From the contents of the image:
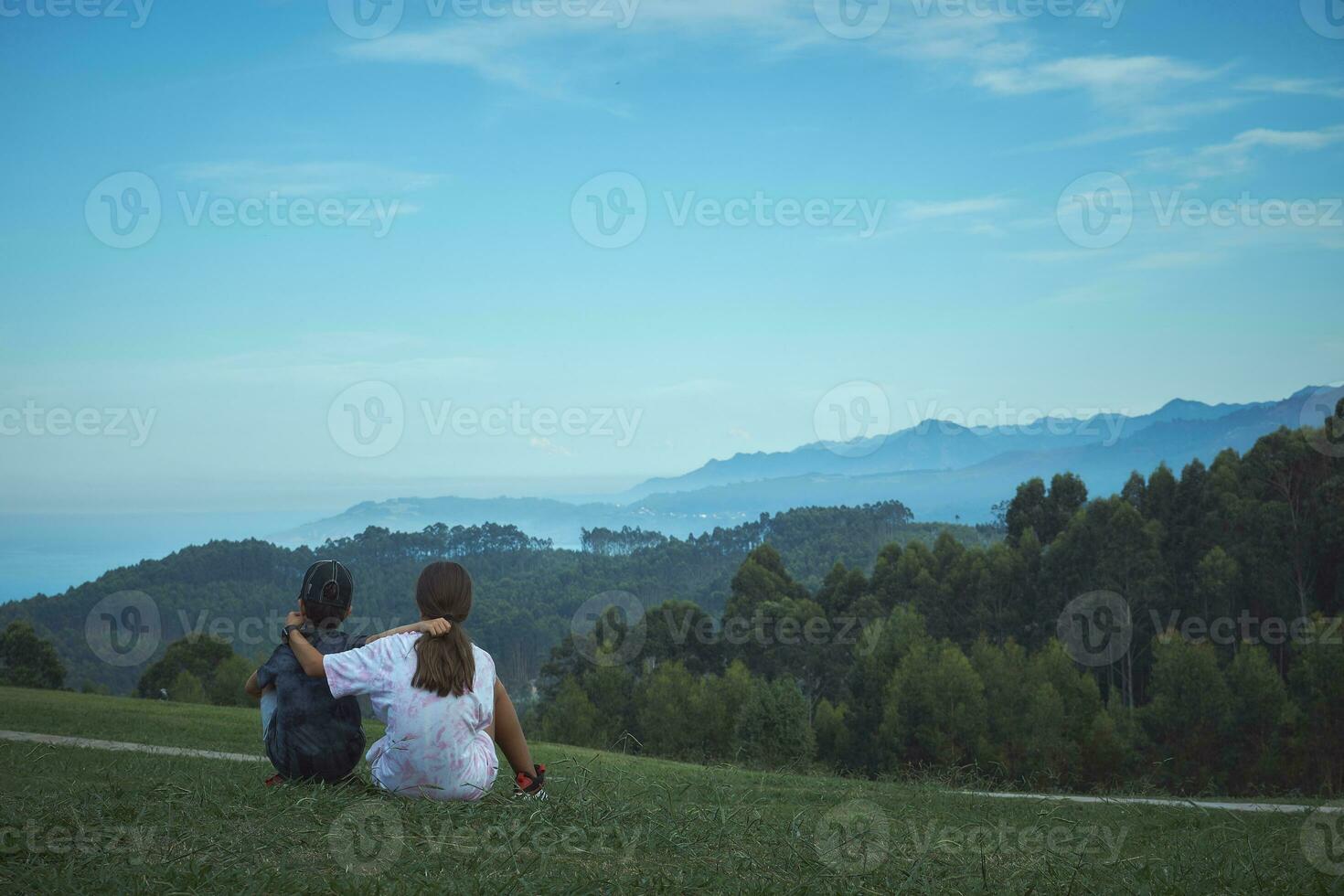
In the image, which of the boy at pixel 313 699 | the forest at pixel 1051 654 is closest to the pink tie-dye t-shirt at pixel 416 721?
the boy at pixel 313 699

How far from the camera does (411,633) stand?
555 centimetres

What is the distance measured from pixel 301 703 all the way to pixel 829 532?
4165 inches

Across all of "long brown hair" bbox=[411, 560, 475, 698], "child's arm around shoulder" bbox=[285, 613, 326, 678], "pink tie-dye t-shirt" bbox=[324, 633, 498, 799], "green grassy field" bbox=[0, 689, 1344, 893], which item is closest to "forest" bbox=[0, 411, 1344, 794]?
"green grassy field" bbox=[0, 689, 1344, 893]

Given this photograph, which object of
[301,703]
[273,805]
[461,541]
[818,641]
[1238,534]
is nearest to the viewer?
[273,805]

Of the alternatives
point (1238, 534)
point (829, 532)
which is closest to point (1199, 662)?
point (1238, 534)

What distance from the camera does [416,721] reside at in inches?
217

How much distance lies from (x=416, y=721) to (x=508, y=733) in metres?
0.62

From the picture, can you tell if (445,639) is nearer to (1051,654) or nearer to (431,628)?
(431,628)

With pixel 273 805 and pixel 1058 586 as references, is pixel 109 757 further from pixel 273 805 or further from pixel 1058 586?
pixel 1058 586

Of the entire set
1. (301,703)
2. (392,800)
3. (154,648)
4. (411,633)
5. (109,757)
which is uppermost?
(411,633)

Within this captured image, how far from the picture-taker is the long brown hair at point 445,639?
5.48 meters

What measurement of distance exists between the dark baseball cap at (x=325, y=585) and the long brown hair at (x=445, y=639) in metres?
0.46

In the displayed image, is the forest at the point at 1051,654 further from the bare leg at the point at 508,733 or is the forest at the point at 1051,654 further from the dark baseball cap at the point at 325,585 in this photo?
the dark baseball cap at the point at 325,585

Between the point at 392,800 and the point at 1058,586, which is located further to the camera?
the point at 1058,586
